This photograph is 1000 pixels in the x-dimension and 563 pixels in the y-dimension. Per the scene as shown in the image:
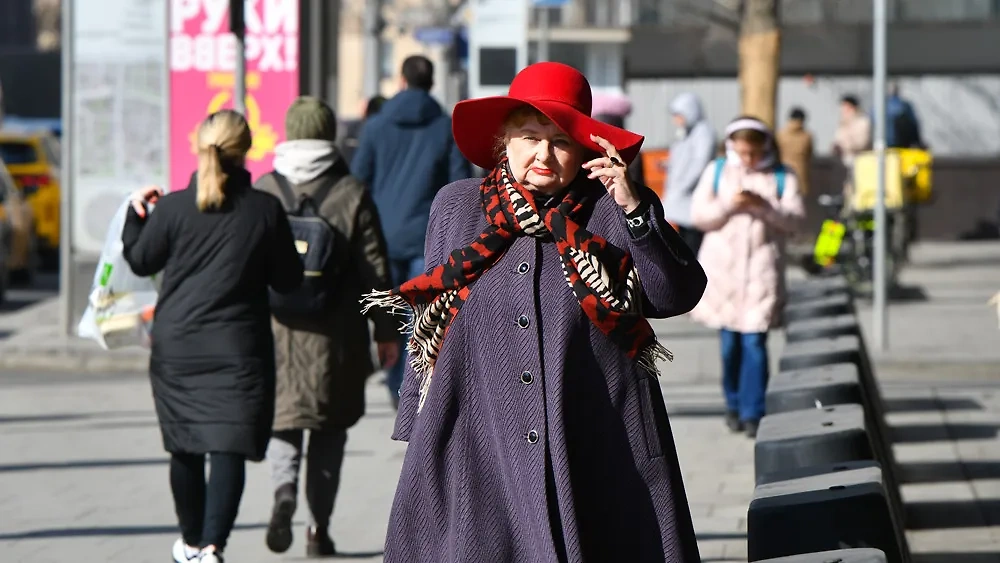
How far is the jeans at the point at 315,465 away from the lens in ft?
24.6

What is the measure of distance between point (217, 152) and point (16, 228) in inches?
556

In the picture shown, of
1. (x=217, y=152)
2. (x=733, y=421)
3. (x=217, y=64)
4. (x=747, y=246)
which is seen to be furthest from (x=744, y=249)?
(x=217, y=64)

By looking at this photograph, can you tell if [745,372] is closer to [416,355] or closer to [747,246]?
[747,246]

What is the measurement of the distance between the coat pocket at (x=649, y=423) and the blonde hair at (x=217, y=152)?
261 centimetres

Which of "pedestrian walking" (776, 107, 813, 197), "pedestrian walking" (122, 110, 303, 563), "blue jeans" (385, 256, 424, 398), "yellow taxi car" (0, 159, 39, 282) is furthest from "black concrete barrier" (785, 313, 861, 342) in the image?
"pedestrian walking" (776, 107, 813, 197)

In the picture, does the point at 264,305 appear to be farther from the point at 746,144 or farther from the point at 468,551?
the point at 746,144

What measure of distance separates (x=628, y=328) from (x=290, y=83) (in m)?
10.3

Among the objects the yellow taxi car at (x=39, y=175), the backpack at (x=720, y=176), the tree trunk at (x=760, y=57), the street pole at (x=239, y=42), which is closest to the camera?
the backpack at (x=720, y=176)

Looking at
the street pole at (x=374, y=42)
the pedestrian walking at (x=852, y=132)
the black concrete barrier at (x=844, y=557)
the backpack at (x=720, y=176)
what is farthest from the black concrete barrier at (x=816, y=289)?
the street pole at (x=374, y=42)

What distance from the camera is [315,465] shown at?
7.56m

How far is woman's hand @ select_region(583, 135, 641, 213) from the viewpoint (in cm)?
439

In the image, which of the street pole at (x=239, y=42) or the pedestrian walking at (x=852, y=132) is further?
the pedestrian walking at (x=852, y=132)

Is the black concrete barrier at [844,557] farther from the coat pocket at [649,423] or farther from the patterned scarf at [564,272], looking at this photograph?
the patterned scarf at [564,272]

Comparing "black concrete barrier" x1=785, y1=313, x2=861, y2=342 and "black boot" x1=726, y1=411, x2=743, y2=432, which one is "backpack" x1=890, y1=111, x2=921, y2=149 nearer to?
"black boot" x1=726, y1=411, x2=743, y2=432
